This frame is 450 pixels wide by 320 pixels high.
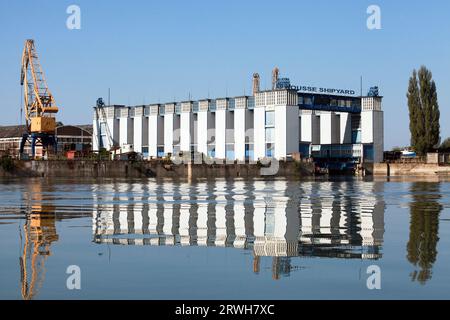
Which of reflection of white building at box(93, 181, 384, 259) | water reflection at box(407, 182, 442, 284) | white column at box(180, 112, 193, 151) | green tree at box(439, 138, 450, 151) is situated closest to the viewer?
water reflection at box(407, 182, 442, 284)

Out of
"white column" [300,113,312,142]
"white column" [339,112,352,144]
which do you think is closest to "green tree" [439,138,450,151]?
"white column" [339,112,352,144]

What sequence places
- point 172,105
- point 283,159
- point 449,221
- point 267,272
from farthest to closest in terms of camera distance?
point 172,105 → point 283,159 → point 449,221 → point 267,272

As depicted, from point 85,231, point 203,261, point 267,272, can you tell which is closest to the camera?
point 267,272

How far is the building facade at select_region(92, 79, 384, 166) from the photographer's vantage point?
121 metres

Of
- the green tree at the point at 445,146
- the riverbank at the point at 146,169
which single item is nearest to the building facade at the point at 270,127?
the riverbank at the point at 146,169

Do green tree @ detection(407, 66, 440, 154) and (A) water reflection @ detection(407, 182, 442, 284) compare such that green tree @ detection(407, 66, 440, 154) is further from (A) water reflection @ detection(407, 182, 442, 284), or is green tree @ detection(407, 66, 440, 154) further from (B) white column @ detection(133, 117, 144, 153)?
(A) water reflection @ detection(407, 182, 442, 284)

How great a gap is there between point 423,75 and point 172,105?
48.2m

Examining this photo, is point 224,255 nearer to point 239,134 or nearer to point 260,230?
point 260,230

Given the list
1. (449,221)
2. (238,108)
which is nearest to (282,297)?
(449,221)

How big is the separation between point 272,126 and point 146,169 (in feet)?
75.3

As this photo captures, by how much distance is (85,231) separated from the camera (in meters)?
18.5

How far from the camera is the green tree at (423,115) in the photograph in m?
128
